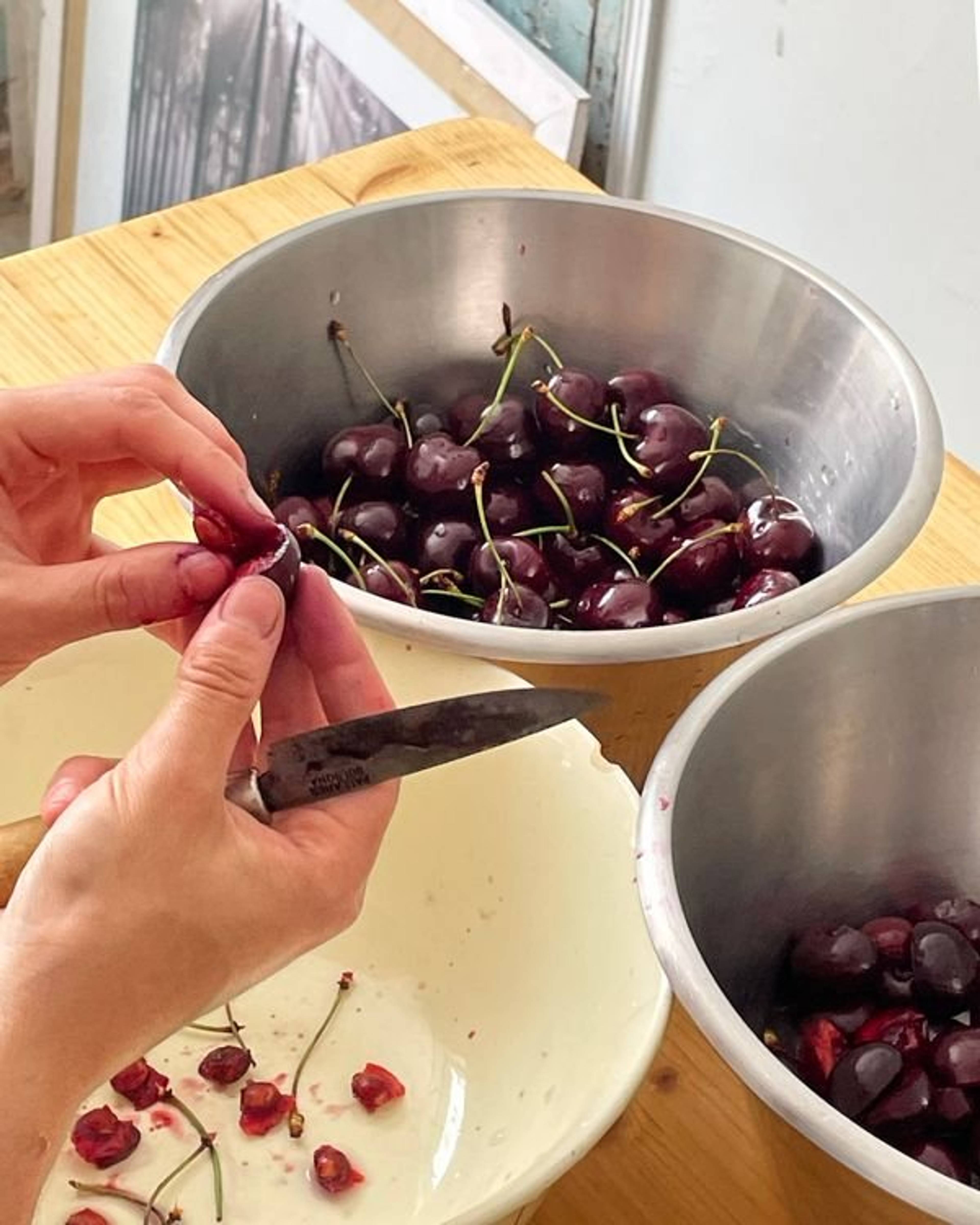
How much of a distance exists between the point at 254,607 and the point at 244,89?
1.45 metres

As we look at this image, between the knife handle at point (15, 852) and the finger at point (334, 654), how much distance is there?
118 mm

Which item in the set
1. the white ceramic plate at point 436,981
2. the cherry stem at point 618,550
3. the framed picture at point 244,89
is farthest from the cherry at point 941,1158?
the framed picture at point 244,89

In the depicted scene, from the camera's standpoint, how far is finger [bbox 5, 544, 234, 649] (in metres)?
0.62

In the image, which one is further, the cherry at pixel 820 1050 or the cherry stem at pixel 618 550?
the cherry stem at pixel 618 550

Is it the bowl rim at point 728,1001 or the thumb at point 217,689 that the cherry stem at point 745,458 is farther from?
the thumb at point 217,689

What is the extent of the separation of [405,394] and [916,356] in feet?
1.92

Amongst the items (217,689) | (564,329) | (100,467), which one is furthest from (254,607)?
(564,329)

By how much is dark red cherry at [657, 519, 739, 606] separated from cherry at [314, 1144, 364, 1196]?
329 millimetres

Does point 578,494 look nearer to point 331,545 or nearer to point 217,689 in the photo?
point 331,545

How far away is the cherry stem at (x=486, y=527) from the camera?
2.73 feet

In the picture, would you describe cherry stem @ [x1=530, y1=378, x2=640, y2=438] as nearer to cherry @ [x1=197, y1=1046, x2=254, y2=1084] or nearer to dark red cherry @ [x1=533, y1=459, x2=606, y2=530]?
dark red cherry @ [x1=533, y1=459, x2=606, y2=530]

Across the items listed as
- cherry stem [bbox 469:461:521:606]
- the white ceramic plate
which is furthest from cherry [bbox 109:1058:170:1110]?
cherry stem [bbox 469:461:521:606]

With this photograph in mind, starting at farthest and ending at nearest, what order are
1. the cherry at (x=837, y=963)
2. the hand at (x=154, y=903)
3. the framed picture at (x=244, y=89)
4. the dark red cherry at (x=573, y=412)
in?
the framed picture at (x=244, y=89) < the dark red cherry at (x=573, y=412) < the cherry at (x=837, y=963) < the hand at (x=154, y=903)

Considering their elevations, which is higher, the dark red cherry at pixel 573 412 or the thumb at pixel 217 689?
the thumb at pixel 217 689
